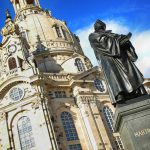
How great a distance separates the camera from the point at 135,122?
258 inches

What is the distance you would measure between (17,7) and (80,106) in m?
34.9

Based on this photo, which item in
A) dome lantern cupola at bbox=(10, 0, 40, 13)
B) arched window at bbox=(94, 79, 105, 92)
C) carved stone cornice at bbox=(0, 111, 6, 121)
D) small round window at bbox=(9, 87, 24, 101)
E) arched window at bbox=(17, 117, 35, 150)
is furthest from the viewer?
dome lantern cupola at bbox=(10, 0, 40, 13)

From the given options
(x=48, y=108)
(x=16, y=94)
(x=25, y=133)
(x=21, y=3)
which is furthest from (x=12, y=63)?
(x=21, y=3)

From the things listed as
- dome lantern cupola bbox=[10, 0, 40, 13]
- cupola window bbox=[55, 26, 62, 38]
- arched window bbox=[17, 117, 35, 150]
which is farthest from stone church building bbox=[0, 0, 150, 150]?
dome lantern cupola bbox=[10, 0, 40, 13]

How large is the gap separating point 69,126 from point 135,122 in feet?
86.9

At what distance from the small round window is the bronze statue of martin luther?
2523cm

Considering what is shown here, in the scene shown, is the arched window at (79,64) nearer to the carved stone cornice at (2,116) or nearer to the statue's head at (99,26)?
the carved stone cornice at (2,116)

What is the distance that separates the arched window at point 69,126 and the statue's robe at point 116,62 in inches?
962

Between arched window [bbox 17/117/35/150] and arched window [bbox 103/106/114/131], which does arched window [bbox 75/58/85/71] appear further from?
arched window [bbox 17/117/35/150]

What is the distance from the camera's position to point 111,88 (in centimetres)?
766

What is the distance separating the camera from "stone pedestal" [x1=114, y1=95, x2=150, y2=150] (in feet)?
20.9

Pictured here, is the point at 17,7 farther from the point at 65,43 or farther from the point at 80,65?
the point at 80,65

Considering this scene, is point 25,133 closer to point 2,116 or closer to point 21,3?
point 2,116

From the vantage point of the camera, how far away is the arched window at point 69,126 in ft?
104
